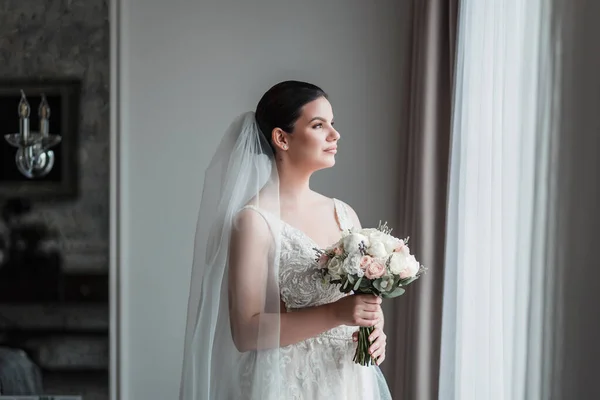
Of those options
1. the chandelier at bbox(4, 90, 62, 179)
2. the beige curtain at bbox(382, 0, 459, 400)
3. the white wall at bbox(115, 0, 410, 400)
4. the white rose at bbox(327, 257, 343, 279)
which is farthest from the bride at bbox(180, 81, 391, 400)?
the chandelier at bbox(4, 90, 62, 179)

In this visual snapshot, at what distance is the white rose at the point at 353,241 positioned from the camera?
1.95 meters

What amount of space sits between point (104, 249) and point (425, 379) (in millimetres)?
1663

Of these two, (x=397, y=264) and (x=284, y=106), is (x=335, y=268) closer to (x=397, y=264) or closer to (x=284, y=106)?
(x=397, y=264)

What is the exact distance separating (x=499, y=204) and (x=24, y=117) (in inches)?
93.7

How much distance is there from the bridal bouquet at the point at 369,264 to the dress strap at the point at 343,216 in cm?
32

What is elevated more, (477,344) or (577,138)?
(577,138)

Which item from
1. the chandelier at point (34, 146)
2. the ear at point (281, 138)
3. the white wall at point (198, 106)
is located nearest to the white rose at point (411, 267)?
the ear at point (281, 138)

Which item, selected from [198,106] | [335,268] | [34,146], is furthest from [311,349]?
[34,146]

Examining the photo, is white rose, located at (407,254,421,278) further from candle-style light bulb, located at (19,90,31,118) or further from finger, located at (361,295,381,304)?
candle-style light bulb, located at (19,90,31,118)

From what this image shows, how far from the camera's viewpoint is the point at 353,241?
77.0 inches

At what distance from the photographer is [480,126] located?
2.36m

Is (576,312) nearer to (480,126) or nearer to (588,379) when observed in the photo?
(588,379)

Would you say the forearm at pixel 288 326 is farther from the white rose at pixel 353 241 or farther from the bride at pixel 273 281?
the white rose at pixel 353 241

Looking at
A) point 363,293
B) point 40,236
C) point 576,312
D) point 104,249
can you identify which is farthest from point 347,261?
point 40,236
